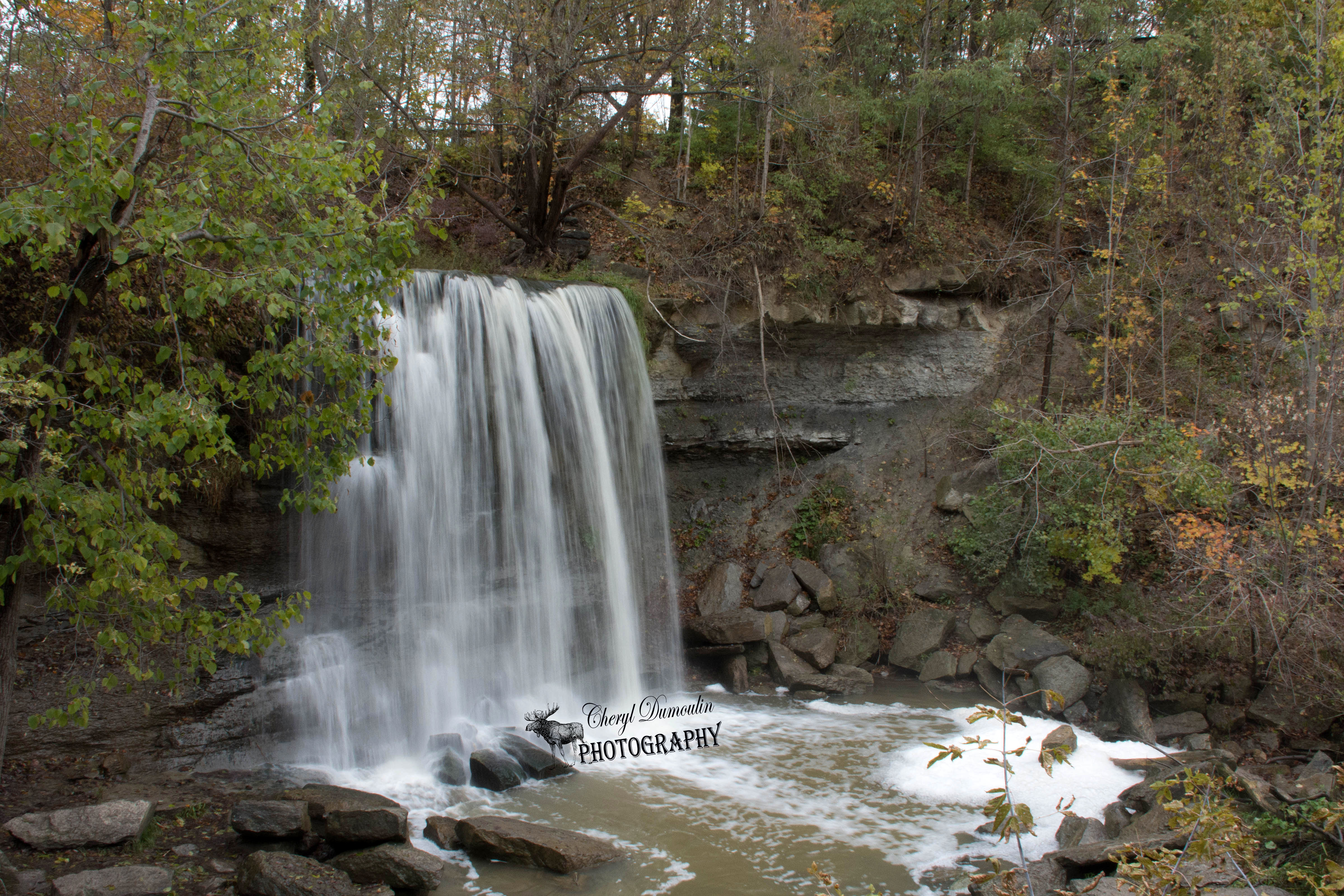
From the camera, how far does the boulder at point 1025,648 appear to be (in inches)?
433

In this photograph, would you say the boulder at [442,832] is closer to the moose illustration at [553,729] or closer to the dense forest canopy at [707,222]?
the moose illustration at [553,729]

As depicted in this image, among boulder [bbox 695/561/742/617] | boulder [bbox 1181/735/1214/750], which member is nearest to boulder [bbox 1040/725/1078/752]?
boulder [bbox 1181/735/1214/750]

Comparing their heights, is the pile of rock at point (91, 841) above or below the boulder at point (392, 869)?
above

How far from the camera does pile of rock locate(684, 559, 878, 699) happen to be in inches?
456

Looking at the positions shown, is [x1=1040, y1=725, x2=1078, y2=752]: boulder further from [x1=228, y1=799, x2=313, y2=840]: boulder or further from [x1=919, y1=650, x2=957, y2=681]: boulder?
[x1=228, y1=799, x2=313, y2=840]: boulder

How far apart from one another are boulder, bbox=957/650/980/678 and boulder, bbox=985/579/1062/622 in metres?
0.93

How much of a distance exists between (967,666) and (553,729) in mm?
5747

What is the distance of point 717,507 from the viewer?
14.3 m

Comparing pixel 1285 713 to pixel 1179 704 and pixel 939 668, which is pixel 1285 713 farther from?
pixel 939 668

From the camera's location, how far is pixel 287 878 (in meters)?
5.78

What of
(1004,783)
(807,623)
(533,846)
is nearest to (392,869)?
(533,846)

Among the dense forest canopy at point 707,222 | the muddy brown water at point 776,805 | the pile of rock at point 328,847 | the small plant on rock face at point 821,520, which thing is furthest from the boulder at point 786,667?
the pile of rock at point 328,847

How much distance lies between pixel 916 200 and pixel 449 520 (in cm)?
950

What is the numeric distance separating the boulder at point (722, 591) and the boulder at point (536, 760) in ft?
13.7
